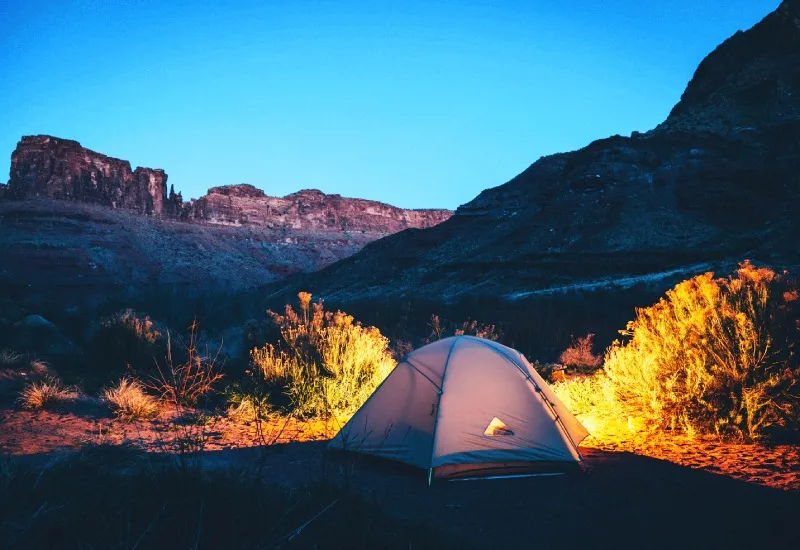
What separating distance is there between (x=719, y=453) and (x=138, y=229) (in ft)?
246

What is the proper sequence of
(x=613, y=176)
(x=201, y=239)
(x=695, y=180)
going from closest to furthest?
(x=695, y=180) < (x=613, y=176) < (x=201, y=239)

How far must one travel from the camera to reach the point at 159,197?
82.8 m

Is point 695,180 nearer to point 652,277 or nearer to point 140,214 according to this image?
point 652,277

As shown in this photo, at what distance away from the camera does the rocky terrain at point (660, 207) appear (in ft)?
101

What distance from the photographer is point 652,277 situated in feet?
87.1

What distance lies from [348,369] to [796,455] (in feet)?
19.2

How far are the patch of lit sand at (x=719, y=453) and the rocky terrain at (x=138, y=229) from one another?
135 ft

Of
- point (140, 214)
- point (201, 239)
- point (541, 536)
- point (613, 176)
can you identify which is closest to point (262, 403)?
point (541, 536)

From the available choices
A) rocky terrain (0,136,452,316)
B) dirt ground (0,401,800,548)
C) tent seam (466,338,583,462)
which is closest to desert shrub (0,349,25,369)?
dirt ground (0,401,800,548)

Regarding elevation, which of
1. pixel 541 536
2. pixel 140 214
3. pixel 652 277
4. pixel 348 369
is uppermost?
pixel 140 214

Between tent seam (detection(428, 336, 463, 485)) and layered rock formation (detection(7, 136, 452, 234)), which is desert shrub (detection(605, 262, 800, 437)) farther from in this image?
layered rock formation (detection(7, 136, 452, 234))

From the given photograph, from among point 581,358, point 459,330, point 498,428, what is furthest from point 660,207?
point 498,428

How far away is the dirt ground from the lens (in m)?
4.00

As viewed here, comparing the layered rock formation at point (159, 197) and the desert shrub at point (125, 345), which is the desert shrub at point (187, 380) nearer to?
the desert shrub at point (125, 345)
